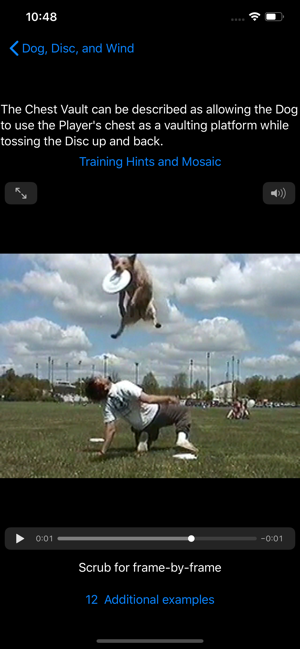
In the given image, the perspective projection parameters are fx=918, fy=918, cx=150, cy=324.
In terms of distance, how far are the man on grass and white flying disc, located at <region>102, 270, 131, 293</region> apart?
402mm

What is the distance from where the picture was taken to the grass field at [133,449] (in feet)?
13.0

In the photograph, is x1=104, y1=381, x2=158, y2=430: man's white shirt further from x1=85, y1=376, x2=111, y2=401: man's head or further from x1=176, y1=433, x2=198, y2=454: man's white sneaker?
x1=176, y1=433, x2=198, y2=454: man's white sneaker

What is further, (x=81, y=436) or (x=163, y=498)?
(x=81, y=436)

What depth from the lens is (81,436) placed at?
4.28m

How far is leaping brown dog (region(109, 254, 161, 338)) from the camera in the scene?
3906 mm
